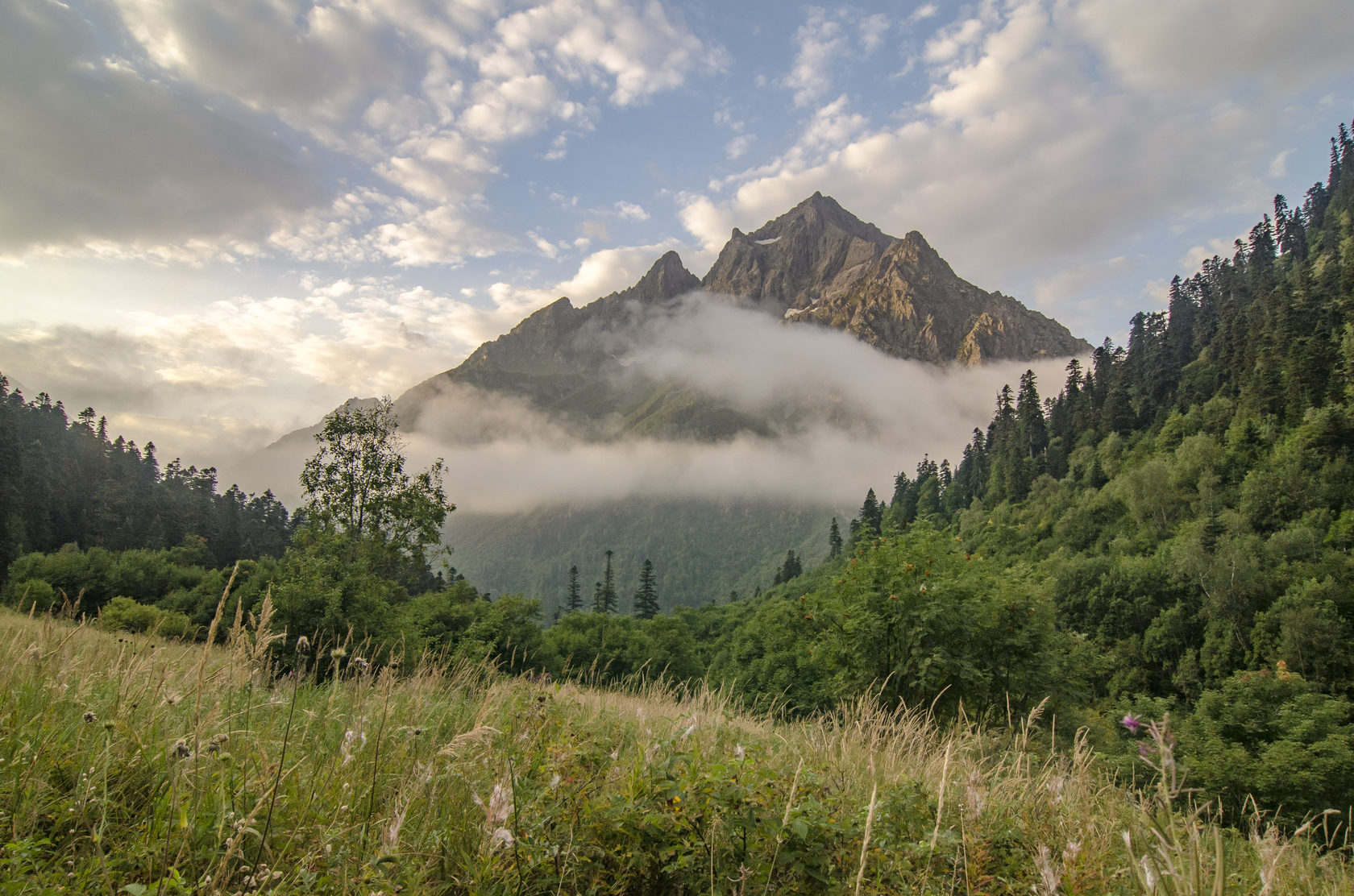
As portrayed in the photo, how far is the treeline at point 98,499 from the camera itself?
65.1 meters

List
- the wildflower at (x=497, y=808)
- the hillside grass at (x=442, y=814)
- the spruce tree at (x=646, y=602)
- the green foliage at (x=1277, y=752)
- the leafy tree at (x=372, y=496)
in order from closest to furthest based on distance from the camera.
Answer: the hillside grass at (x=442, y=814) → the wildflower at (x=497, y=808) → the green foliage at (x=1277, y=752) → the leafy tree at (x=372, y=496) → the spruce tree at (x=646, y=602)

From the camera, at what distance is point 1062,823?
148 inches

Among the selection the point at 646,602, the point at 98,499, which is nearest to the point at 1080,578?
the point at 646,602

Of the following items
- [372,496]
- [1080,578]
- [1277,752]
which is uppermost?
[372,496]

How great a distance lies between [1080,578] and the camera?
7281cm

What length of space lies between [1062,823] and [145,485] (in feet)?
429

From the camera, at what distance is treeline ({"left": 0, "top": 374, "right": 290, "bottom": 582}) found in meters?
65.1

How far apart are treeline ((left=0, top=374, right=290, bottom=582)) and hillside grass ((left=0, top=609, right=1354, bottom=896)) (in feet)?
260

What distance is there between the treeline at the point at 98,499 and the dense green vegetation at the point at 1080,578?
328 cm

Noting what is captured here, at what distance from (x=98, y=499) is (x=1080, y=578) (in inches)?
5059

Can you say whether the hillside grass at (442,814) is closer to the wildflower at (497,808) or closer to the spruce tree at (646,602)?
the wildflower at (497,808)

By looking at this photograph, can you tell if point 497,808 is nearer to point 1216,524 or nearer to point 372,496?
point 372,496

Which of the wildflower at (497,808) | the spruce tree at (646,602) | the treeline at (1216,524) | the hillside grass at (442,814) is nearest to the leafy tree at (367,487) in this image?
the treeline at (1216,524)

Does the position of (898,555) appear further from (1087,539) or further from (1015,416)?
(1015,416)
